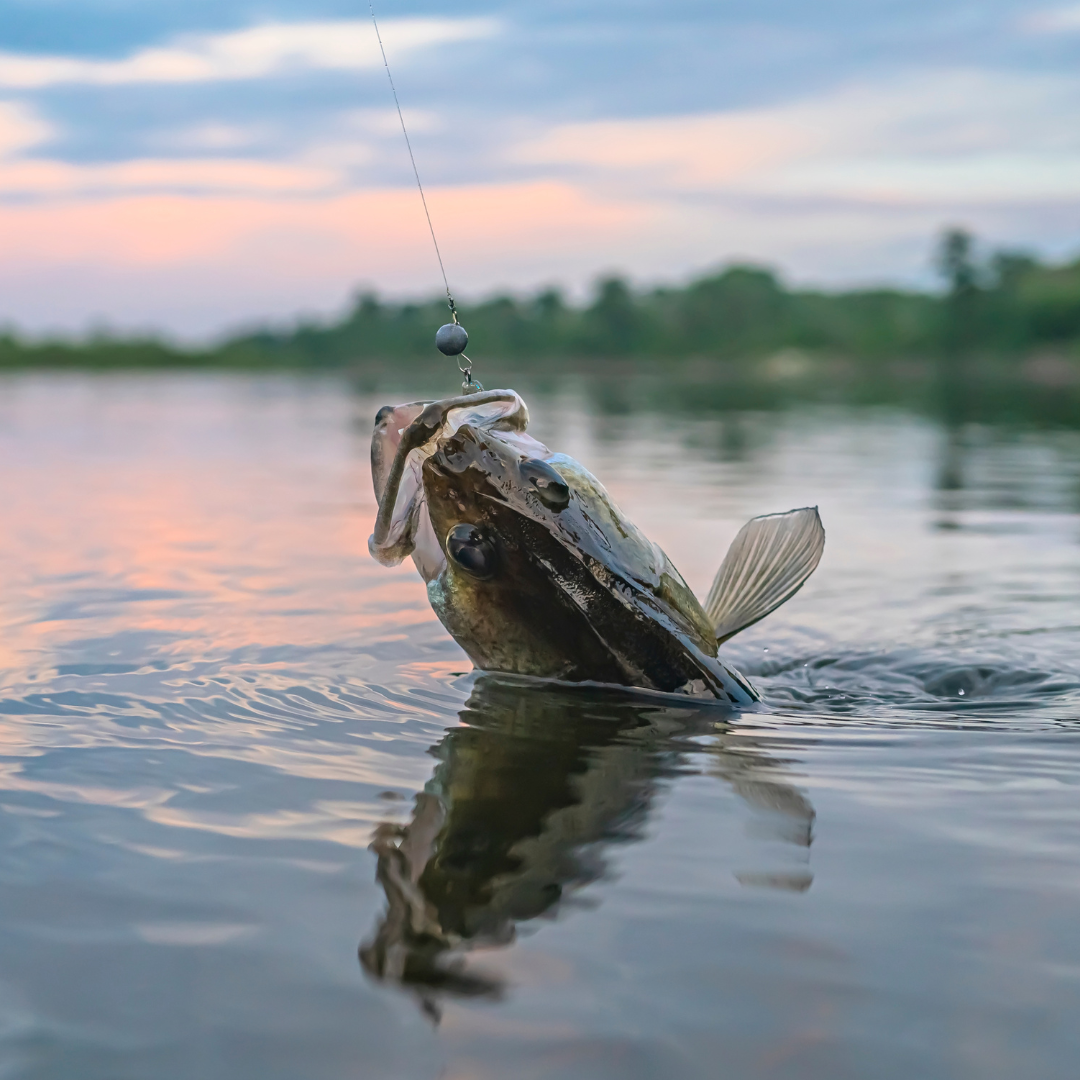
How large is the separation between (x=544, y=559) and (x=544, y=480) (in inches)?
12.4

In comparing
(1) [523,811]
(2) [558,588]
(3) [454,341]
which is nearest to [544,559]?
(2) [558,588]

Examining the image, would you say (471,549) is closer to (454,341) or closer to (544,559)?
(544,559)

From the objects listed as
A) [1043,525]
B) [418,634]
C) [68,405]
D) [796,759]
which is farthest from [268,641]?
[68,405]

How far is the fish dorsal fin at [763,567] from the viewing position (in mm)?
4828

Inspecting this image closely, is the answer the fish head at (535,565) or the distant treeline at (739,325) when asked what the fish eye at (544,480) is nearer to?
the fish head at (535,565)

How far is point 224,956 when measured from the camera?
2.86 meters

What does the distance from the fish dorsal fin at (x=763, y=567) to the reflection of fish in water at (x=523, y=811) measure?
418mm

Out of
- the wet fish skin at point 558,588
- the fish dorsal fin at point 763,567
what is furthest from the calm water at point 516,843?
the fish dorsal fin at point 763,567

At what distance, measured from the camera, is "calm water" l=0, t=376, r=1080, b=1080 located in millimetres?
2537

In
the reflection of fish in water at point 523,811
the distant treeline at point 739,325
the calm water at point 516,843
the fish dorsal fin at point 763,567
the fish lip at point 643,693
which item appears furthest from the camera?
the distant treeline at point 739,325

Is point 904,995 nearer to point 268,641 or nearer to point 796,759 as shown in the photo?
point 796,759

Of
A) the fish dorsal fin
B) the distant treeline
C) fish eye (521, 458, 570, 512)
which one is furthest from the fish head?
the distant treeline

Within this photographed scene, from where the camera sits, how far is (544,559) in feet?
14.8

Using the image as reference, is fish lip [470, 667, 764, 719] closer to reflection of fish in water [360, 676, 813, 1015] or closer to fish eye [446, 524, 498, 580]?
reflection of fish in water [360, 676, 813, 1015]
